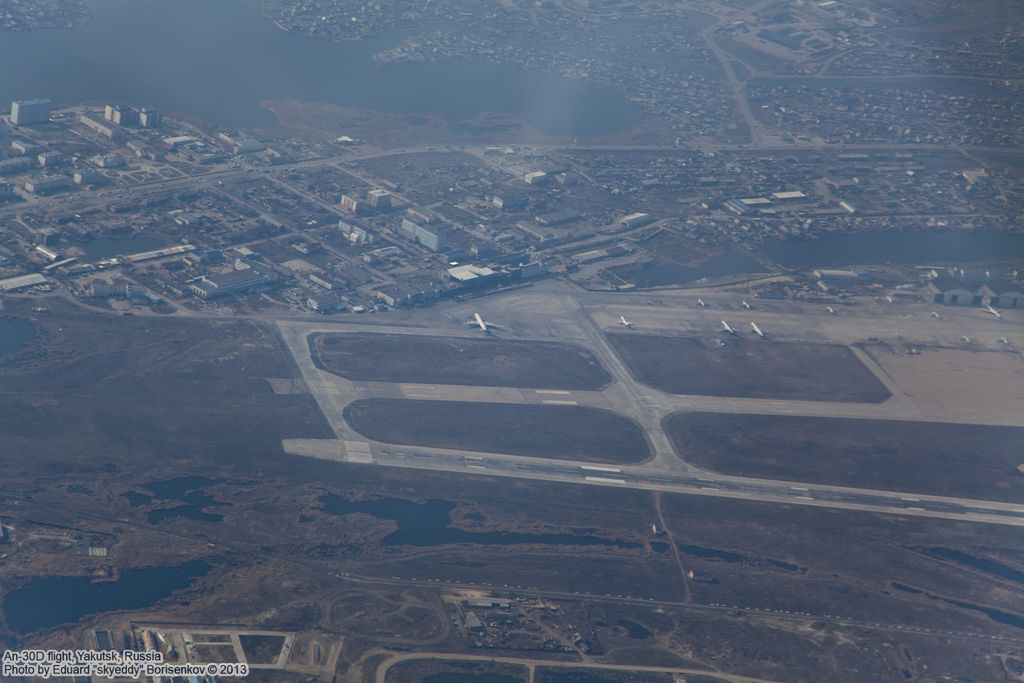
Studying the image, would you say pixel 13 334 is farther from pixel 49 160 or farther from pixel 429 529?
pixel 429 529

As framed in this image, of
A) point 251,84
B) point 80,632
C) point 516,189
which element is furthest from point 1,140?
point 80,632

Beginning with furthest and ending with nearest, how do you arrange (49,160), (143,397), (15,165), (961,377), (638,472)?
1. (49,160)
2. (15,165)
3. (961,377)
4. (143,397)
5. (638,472)

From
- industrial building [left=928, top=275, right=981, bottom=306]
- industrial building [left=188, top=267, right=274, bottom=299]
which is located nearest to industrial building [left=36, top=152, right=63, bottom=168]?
industrial building [left=188, top=267, right=274, bottom=299]

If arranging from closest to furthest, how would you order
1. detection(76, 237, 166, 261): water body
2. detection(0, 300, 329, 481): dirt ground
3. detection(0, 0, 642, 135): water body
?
1. detection(0, 300, 329, 481): dirt ground
2. detection(76, 237, 166, 261): water body
3. detection(0, 0, 642, 135): water body

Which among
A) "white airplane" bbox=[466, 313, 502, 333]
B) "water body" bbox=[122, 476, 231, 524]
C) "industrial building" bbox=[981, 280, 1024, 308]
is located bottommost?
"water body" bbox=[122, 476, 231, 524]

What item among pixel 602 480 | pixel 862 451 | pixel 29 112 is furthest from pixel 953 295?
pixel 29 112

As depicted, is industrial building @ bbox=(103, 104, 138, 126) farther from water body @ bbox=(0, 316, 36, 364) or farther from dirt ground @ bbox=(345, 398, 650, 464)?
dirt ground @ bbox=(345, 398, 650, 464)

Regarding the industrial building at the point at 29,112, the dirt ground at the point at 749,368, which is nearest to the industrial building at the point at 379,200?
the dirt ground at the point at 749,368
